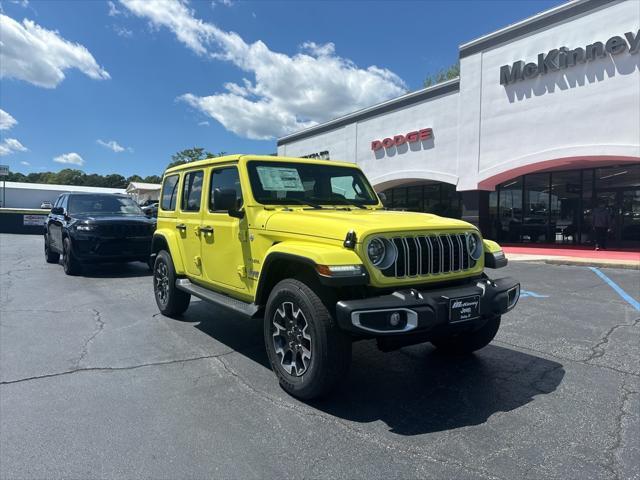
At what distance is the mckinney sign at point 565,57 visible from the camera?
1270cm

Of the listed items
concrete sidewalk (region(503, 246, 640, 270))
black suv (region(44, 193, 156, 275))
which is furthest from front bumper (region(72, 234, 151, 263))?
concrete sidewalk (region(503, 246, 640, 270))

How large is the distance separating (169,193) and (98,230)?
4035mm

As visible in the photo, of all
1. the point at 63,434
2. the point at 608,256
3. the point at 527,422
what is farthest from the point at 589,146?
the point at 63,434

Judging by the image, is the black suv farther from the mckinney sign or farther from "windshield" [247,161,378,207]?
the mckinney sign

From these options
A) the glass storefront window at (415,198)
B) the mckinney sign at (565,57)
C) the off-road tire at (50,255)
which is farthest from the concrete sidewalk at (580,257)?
the off-road tire at (50,255)

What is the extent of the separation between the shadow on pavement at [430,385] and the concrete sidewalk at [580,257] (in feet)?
29.2

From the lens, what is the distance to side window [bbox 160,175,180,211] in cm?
605

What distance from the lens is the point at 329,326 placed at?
3234mm

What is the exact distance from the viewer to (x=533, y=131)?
587 inches

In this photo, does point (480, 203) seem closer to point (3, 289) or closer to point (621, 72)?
point (621, 72)

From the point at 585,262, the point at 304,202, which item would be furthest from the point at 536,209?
the point at 304,202

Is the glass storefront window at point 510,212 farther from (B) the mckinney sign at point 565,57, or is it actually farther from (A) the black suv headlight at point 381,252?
(A) the black suv headlight at point 381,252

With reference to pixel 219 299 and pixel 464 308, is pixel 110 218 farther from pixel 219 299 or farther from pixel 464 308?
pixel 464 308

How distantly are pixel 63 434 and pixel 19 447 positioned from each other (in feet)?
0.82
